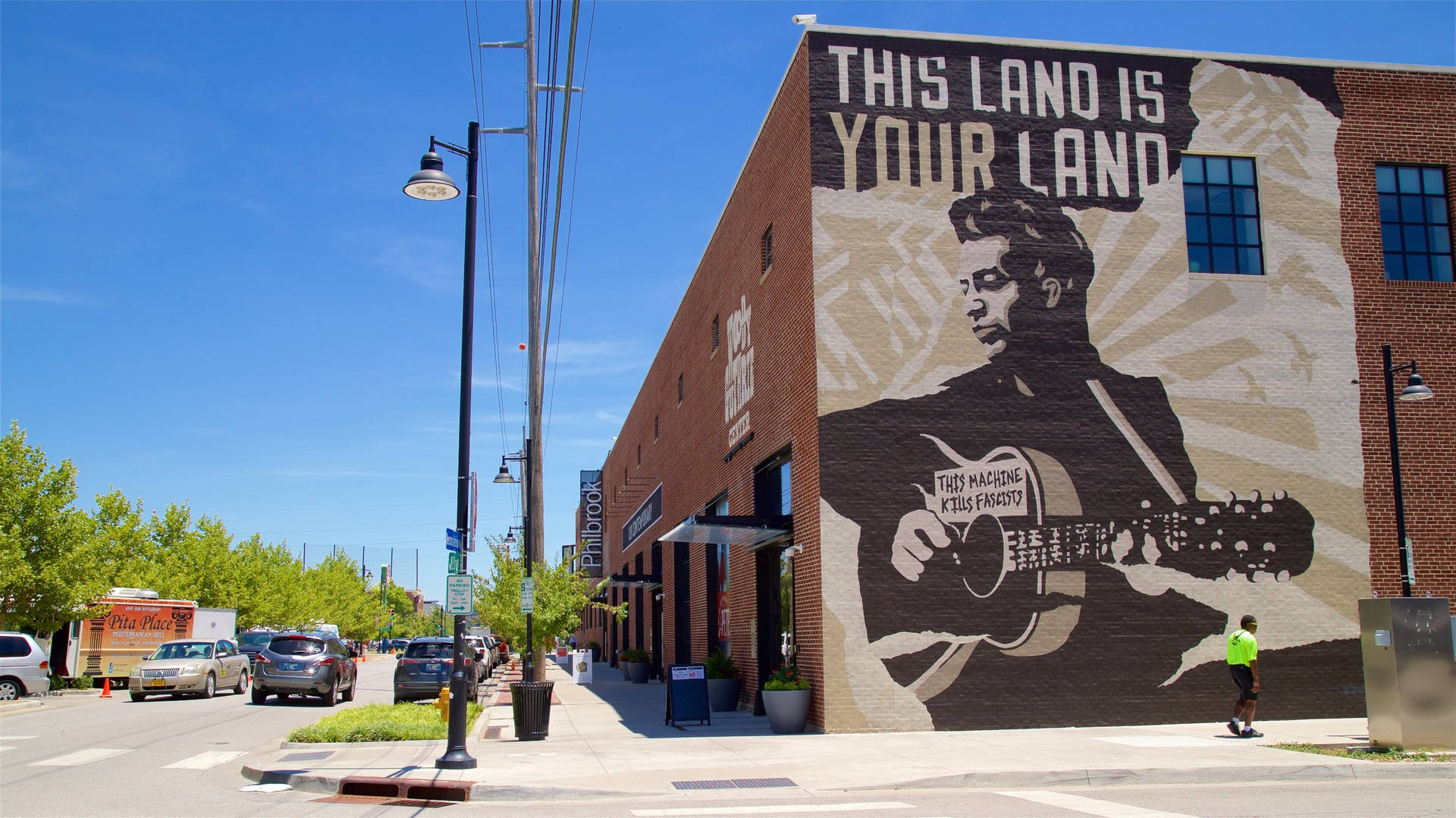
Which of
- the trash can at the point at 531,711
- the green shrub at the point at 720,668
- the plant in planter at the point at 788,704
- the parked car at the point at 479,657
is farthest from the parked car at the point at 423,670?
the plant in planter at the point at 788,704

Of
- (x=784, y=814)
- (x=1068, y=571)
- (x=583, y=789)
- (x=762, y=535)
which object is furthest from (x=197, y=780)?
(x=1068, y=571)

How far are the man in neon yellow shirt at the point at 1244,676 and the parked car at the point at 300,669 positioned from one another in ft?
71.2

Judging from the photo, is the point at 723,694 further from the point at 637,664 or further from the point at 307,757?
the point at 637,664

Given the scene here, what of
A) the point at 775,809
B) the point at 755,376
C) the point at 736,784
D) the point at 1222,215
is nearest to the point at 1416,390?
the point at 1222,215

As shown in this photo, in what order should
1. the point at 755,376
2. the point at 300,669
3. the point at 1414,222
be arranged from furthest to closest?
1. the point at 300,669
2. the point at 755,376
3. the point at 1414,222

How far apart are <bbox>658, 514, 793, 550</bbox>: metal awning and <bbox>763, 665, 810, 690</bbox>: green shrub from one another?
2.60 meters

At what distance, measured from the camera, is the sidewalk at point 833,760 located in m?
12.4

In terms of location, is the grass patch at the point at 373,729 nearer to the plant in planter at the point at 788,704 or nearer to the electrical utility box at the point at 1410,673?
the plant in planter at the point at 788,704

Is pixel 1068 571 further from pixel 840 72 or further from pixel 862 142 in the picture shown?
pixel 840 72

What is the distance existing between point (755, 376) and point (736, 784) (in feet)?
38.2

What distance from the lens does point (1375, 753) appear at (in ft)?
45.9

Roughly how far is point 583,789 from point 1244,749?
8600 millimetres

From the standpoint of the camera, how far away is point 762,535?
20.9 m

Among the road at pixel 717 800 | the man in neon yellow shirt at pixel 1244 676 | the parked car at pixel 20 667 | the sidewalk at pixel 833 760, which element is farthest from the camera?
the parked car at pixel 20 667
